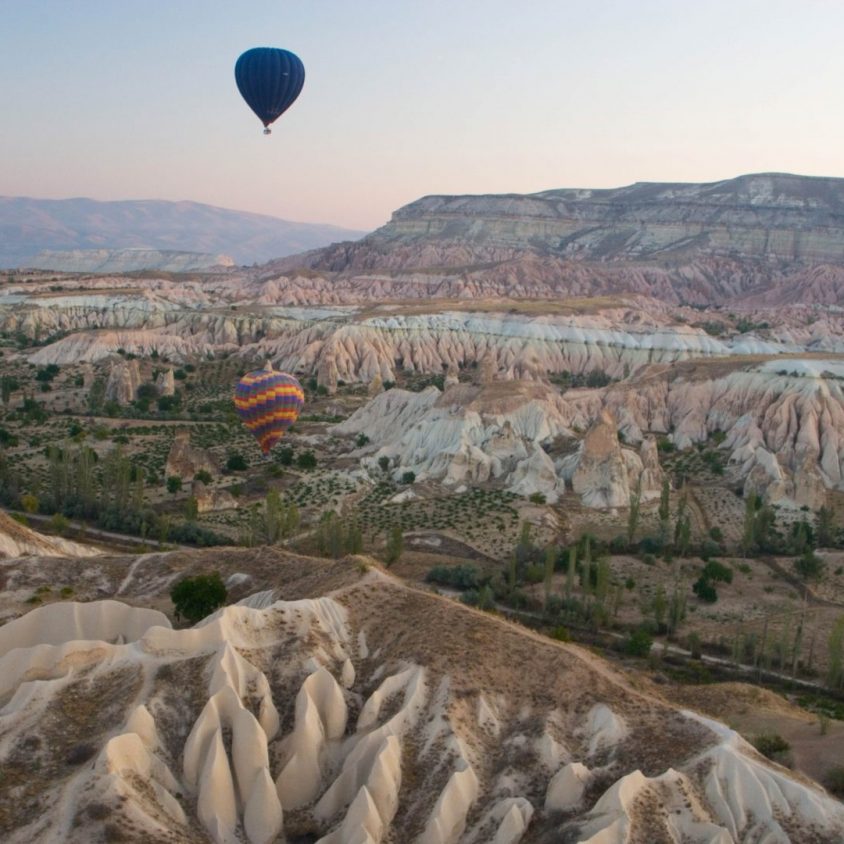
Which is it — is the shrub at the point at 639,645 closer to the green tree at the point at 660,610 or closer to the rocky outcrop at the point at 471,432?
the green tree at the point at 660,610

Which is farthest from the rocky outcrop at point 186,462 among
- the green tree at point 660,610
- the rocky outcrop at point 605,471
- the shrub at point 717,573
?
the shrub at point 717,573

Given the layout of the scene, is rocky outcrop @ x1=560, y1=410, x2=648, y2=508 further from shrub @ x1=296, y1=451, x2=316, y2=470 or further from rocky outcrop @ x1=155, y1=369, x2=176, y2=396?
rocky outcrop @ x1=155, y1=369, x2=176, y2=396

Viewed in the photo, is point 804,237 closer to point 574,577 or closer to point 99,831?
point 574,577

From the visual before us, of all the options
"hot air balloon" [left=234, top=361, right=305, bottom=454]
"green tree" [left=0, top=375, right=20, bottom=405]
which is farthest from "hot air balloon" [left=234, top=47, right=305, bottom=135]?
"green tree" [left=0, top=375, right=20, bottom=405]

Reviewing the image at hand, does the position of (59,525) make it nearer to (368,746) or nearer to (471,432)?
(471,432)

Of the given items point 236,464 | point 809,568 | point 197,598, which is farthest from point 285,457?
point 809,568
